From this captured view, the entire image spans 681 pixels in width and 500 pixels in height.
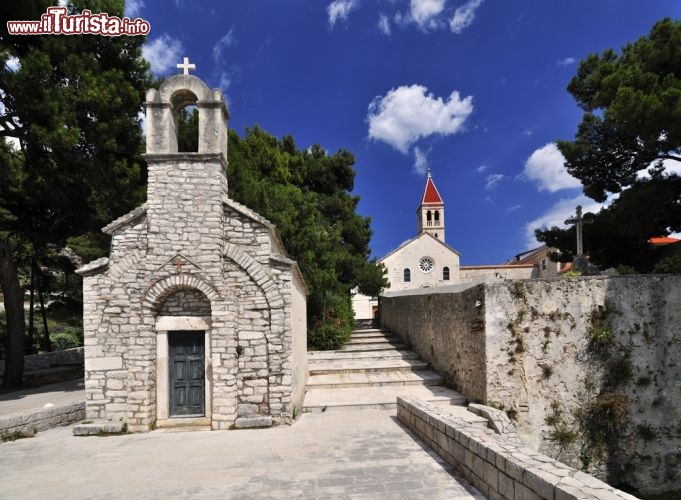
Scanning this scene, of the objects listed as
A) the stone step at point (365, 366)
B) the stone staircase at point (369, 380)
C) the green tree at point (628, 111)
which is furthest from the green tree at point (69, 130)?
the green tree at point (628, 111)

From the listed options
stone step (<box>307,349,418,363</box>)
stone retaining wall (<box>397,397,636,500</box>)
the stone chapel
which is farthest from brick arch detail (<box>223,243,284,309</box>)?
stone step (<box>307,349,418,363</box>)

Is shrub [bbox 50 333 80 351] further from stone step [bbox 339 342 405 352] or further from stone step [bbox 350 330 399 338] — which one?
stone step [bbox 339 342 405 352]

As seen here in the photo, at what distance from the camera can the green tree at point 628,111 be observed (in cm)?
929

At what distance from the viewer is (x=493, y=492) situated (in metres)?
4.19

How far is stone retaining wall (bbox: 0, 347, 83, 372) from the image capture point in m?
15.2

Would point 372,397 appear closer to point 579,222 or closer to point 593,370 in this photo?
point 593,370

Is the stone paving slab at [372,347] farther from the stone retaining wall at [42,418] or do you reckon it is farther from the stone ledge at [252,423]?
the stone retaining wall at [42,418]

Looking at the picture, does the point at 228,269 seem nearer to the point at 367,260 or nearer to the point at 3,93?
the point at 3,93

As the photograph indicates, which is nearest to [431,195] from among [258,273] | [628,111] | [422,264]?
[422,264]

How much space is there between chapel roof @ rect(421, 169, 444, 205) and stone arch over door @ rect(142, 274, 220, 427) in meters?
41.4

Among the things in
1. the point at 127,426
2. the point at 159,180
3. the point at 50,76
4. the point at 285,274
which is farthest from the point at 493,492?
the point at 50,76

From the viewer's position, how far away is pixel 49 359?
636 inches

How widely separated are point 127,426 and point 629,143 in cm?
1688

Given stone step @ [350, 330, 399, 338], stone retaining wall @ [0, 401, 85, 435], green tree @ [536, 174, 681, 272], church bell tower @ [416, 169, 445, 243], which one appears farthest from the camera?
church bell tower @ [416, 169, 445, 243]
